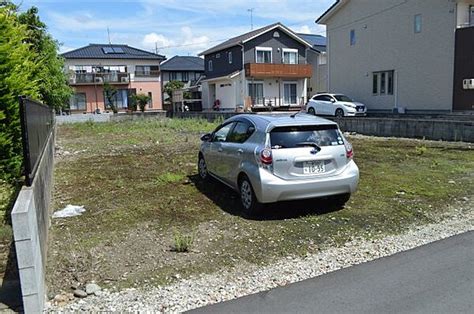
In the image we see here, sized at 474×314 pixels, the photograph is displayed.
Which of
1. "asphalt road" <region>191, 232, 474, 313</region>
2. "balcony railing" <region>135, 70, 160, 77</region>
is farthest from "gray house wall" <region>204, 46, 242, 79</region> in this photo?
"asphalt road" <region>191, 232, 474, 313</region>

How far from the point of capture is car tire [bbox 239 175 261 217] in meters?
5.61

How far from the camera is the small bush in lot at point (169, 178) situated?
795 centimetres

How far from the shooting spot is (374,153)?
11703 millimetres

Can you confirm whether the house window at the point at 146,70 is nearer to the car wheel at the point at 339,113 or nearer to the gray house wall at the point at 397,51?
the gray house wall at the point at 397,51

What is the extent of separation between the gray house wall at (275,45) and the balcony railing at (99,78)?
49.0 ft

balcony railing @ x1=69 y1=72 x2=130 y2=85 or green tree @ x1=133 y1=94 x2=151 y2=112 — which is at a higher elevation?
balcony railing @ x1=69 y1=72 x2=130 y2=85

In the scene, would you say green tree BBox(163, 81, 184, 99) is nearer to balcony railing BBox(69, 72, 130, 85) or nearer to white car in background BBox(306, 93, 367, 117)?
balcony railing BBox(69, 72, 130, 85)

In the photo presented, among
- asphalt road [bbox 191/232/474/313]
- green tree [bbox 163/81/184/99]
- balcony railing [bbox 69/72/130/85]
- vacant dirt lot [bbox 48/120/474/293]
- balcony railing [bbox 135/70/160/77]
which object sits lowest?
asphalt road [bbox 191/232/474/313]

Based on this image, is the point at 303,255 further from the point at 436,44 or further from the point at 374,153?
the point at 436,44

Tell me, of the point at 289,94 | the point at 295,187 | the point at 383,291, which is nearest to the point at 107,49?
the point at 289,94

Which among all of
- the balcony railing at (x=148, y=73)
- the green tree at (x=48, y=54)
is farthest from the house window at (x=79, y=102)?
the green tree at (x=48, y=54)

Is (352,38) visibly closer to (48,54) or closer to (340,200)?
(48,54)

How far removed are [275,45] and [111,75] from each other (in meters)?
18.0

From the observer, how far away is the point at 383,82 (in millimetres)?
25781
